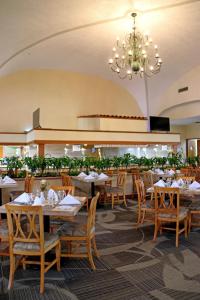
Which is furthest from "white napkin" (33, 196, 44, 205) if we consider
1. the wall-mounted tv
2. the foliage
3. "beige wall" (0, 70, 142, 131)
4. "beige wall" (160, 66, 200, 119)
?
"beige wall" (160, 66, 200, 119)

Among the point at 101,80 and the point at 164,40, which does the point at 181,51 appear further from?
the point at 101,80

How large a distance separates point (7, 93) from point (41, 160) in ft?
22.2

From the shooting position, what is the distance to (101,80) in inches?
559

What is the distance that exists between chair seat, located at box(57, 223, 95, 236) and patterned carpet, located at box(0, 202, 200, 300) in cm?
46

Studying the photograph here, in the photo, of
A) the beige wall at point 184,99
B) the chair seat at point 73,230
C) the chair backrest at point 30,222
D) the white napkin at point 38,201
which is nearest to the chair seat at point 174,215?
the chair seat at point 73,230

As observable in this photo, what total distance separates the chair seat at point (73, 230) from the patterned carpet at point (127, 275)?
18.1 inches

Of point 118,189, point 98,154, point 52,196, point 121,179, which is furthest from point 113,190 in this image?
point 98,154

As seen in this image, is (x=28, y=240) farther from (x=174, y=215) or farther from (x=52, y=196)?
(x=174, y=215)

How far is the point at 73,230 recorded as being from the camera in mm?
3564

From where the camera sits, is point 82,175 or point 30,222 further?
point 82,175

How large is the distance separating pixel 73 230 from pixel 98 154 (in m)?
9.56

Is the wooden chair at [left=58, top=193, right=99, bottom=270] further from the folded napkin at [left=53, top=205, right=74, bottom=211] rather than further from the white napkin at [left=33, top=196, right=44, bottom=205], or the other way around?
the white napkin at [left=33, top=196, right=44, bottom=205]

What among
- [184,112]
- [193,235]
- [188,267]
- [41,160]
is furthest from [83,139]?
[188,267]

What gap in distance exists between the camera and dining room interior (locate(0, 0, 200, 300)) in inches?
127
